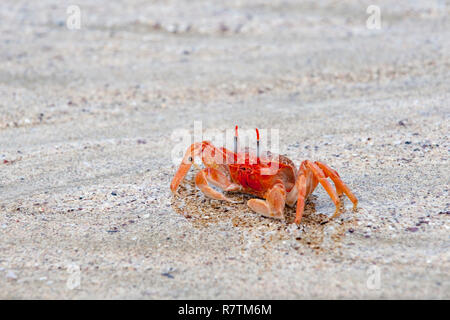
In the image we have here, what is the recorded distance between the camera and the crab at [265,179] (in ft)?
11.7

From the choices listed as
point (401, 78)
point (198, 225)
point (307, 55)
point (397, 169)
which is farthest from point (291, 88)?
point (198, 225)

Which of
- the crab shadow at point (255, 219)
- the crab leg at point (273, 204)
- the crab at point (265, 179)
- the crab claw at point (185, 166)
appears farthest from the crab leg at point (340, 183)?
the crab claw at point (185, 166)

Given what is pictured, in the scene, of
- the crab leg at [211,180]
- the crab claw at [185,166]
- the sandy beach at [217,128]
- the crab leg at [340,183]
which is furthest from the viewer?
the crab claw at [185,166]

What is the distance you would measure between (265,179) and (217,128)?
192cm

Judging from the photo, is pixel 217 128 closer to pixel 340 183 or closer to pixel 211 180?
pixel 211 180

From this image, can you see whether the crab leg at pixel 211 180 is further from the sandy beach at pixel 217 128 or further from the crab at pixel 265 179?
the sandy beach at pixel 217 128

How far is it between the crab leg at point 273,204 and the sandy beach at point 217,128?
0.10 m

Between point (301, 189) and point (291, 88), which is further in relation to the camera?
point (291, 88)

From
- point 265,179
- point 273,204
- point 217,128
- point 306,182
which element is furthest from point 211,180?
point 217,128

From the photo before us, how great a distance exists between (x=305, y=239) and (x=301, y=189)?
0.36 m

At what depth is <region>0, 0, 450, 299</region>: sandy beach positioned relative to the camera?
10.4ft

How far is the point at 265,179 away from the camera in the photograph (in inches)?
148

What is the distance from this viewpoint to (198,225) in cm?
373

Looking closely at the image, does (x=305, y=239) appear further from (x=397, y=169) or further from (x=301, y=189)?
(x=397, y=169)
